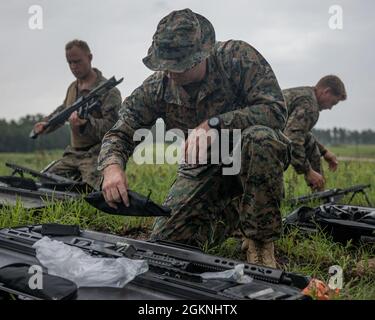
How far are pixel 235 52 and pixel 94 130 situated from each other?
305cm

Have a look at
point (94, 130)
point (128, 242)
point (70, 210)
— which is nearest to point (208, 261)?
point (128, 242)

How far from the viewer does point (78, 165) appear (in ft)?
20.2

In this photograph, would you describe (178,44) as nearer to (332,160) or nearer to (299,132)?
(299,132)

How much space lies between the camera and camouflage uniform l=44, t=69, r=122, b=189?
5922 millimetres

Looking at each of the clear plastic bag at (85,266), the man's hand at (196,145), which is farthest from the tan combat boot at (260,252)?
A: the clear plastic bag at (85,266)

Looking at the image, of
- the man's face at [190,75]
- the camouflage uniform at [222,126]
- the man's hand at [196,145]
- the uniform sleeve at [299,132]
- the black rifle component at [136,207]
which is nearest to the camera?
the black rifle component at [136,207]

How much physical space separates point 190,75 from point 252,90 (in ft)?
1.25

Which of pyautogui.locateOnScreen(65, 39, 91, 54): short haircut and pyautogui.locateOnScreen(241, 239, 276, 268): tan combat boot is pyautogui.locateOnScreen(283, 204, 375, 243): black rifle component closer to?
pyautogui.locateOnScreen(241, 239, 276, 268): tan combat boot

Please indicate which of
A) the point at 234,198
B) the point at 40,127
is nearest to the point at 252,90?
the point at 234,198

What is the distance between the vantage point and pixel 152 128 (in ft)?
11.5

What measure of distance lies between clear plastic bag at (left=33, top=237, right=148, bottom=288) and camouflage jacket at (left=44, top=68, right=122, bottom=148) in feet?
11.6

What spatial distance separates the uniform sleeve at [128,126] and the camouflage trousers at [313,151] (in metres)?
2.85

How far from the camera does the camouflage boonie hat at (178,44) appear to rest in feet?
10.1

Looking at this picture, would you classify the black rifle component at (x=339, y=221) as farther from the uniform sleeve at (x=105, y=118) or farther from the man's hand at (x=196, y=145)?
the uniform sleeve at (x=105, y=118)
